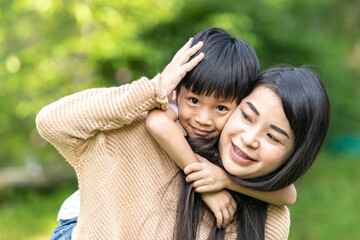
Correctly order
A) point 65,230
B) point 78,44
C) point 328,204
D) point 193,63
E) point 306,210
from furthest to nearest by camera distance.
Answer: point 328,204 → point 306,210 → point 78,44 → point 65,230 → point 193,63

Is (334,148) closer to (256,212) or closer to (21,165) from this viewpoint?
(21,165)

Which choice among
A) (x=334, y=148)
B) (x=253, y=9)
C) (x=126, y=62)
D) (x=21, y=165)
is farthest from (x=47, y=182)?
(x=334, y=148)

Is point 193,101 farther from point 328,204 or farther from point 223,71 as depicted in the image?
point 328,204

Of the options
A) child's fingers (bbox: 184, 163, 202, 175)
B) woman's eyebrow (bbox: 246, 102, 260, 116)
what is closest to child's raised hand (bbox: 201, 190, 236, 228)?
child's fingers (bbox: 184, 163, 202, 175)

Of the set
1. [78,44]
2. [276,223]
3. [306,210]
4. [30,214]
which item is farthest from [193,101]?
[306,210]

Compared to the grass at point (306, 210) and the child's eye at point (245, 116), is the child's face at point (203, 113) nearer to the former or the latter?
the child's eye at point (245, 116)

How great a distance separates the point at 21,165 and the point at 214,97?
5.94 m

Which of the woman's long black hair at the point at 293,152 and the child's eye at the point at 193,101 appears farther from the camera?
the child's eye at the point at 193,101

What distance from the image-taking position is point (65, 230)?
7.80ft

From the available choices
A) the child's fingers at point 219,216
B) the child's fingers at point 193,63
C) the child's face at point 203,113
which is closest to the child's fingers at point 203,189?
the child's fingers at point 219,216

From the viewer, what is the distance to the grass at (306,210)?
5.90 metres

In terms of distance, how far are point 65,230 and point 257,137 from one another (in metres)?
0.96

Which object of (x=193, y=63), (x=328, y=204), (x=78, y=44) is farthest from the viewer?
(x=328, y=204)

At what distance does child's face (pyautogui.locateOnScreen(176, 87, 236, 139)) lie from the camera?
215 cm
